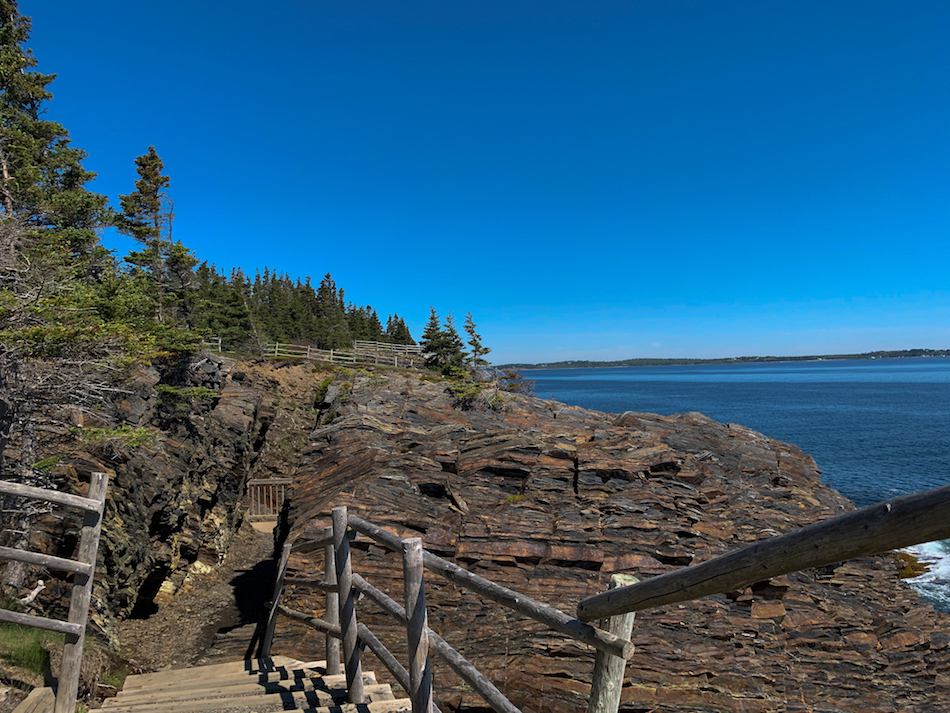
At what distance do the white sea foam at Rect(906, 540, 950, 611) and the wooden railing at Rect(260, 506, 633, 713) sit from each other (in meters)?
20.2

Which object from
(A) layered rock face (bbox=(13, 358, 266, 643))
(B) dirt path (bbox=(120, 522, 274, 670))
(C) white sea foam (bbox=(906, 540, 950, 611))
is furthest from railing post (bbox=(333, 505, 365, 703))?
(C) white sea foam (bbox=(906, 540, 950, 611))

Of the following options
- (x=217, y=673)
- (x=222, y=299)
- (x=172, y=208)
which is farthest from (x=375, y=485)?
(x=222, y=299)

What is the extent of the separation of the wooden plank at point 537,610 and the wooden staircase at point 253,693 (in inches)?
67.7

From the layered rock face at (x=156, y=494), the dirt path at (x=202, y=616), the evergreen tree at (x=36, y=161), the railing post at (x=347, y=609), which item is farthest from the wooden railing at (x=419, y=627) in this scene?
the evergreen tree at (x=36, y=161)

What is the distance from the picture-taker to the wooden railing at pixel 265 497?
24.0 m

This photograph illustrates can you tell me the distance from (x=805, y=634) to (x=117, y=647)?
14.1 m

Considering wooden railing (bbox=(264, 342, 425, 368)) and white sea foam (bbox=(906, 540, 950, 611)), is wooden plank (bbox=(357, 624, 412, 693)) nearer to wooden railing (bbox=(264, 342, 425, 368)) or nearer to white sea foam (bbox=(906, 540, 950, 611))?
white sea foam (bbox=(906, 540, 950, 611))

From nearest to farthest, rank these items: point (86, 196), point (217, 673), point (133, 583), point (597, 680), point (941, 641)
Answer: point (597, 680), point (217, 673), point (941, 641), point (133, 583), point (86, 196)

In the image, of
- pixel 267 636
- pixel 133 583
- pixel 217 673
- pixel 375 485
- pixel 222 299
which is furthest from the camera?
pixel 222 299

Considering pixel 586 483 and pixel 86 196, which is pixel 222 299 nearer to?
pixel 86 196

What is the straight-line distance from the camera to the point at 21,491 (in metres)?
4.20

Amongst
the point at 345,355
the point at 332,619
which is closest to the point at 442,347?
the point at 345,355

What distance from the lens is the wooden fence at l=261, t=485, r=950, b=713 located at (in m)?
1.57

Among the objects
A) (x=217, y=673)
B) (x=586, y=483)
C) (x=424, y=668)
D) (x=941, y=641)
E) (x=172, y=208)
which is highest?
(x=172, y=208)
